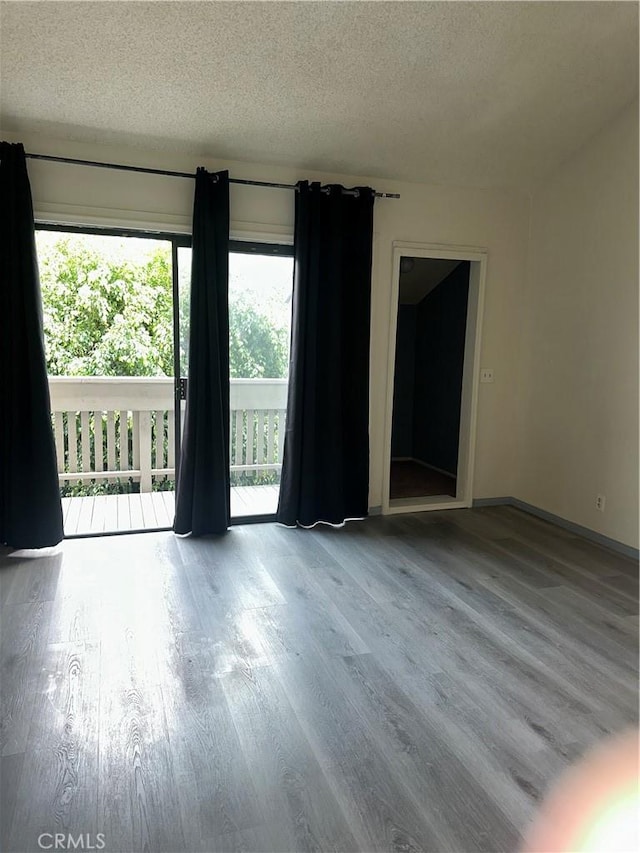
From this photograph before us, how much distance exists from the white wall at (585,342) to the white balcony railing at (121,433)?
2122 millimetres

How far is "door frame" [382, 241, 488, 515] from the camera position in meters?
4.34

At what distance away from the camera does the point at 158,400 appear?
4.88 metres

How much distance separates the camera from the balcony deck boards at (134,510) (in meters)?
4.14

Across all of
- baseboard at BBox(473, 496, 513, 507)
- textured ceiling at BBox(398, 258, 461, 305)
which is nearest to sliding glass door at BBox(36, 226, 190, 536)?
textured ceiling at BBox(398, 258, 461, 305)

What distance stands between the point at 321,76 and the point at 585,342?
97.9 inches

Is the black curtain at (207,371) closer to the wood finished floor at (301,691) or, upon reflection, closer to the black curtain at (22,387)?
the wood finished floor at (301,691)

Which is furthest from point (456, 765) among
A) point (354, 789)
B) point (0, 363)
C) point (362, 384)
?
point (0, 363)

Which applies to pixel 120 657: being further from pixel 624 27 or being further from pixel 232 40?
pixel 624 27

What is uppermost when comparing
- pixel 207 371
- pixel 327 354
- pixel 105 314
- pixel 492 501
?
pixel 105 314

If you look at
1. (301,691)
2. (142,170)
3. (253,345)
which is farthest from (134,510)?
(301,691)

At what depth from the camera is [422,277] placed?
596cm

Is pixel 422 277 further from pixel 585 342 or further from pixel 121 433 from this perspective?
pixel 121 433

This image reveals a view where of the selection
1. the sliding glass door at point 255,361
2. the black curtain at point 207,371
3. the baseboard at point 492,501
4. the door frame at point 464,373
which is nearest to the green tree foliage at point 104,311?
the sliding glass door at point 255,361

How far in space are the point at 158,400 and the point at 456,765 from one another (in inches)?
149
